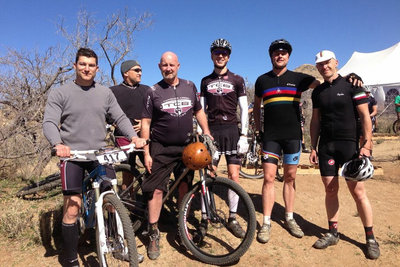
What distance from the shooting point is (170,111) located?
327 centimetres

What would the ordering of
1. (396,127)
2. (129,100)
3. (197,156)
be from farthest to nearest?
(396,127) → (129,100) → (197,156)

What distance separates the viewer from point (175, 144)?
3369mm

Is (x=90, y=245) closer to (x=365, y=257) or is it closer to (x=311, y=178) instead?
(x=365, y=257)

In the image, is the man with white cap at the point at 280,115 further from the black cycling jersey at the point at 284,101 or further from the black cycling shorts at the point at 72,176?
the black cycling shorts at the point at 72,176

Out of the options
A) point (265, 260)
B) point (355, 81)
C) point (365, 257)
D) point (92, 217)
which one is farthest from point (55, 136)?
point (365, 257)

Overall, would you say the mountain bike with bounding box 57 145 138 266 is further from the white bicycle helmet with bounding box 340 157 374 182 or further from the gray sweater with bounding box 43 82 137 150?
the white bicycle helmet with bounding box 340 157 374 182

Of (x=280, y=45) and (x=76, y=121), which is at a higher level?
(x=280, y=45)

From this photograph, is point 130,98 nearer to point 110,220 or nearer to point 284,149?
point 110,220

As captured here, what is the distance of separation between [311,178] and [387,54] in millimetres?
26463

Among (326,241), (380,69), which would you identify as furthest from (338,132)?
(380,69)

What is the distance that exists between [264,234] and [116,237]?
1955mm

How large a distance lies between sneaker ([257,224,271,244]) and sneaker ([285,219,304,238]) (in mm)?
333

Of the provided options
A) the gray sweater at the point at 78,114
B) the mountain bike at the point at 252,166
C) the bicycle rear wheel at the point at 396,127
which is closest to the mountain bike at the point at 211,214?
the gray sweater at the point at 78,114

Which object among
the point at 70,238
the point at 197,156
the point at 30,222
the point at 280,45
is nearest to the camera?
the point at 70,238
